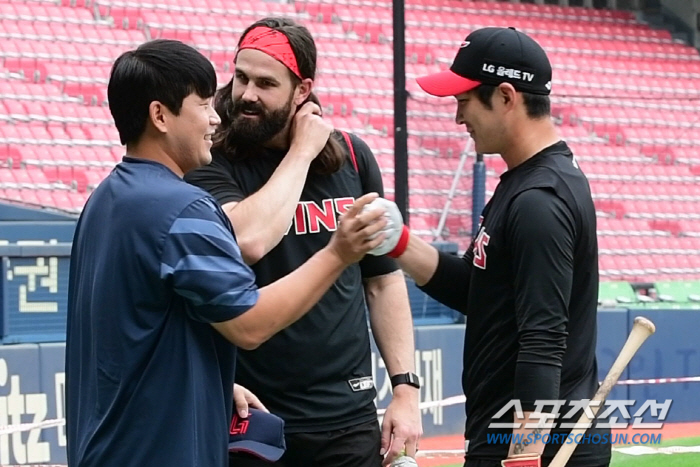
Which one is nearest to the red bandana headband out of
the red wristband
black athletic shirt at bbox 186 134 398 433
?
black athletic shirt at bbox 186 134 398 433

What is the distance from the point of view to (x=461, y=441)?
9.92 metres

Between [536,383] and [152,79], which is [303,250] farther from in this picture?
[152,79]

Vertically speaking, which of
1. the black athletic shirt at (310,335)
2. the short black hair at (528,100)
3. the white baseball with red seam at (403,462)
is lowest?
the white baseball with red seam at (403,462)

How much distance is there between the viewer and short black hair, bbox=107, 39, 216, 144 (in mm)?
2607

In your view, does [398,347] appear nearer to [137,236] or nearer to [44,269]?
[137,236]

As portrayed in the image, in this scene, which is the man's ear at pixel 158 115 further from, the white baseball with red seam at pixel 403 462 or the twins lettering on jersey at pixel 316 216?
the white baseball with red seam at pixel 403 462

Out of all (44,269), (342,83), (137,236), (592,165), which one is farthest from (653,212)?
(137,236)

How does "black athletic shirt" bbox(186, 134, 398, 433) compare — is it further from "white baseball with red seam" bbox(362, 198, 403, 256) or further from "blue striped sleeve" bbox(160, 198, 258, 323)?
"blue striped sleeve" bbox(160, 198, 258, 323)

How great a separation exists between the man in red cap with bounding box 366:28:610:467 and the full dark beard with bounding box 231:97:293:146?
0.46 metres

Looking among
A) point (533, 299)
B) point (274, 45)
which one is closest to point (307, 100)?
point (274, 45)

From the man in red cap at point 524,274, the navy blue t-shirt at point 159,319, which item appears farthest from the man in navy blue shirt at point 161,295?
the man in red cap at point 524,274

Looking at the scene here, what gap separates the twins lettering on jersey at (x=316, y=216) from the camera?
3.42 metres

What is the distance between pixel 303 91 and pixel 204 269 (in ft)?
3.87

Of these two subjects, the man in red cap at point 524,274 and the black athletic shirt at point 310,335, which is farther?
the black athletic shirt at point 310,335
